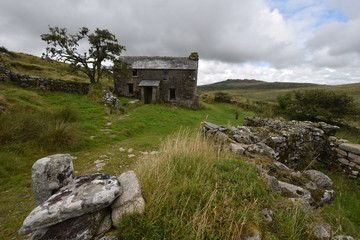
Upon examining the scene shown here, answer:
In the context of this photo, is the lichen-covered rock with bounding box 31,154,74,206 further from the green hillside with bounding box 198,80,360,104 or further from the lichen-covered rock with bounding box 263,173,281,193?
the green hillside with bounding box 198,80,360,104

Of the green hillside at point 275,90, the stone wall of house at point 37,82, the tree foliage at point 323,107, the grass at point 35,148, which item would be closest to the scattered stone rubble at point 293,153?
the grass at point 35,148

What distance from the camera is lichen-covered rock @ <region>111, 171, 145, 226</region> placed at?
179 cm

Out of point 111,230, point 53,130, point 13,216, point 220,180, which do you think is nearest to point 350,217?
point 220,180

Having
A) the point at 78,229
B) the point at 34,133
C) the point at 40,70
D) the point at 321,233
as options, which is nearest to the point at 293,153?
the point at 321,233

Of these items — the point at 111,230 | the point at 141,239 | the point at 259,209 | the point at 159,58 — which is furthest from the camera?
the point at 159,58

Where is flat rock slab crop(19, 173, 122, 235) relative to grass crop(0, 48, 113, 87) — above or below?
below

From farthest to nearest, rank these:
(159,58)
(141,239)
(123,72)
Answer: (159,58), (123,72), (141,239)

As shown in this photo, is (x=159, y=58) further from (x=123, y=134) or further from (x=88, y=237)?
(x=88, y=237)

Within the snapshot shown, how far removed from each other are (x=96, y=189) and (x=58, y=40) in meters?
18.7

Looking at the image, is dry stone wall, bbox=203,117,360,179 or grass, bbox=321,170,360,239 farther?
dry stone wall, bbox=203,117,360,179

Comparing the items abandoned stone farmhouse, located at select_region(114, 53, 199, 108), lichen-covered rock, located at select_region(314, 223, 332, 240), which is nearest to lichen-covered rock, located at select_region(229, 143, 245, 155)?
lichen-covered rock, located at select_region(314, 223, 332, 240)

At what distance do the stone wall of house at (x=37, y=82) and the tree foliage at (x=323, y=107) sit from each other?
69.5ft

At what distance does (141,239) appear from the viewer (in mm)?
1610

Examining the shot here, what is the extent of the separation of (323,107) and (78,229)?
17418 millimetres
